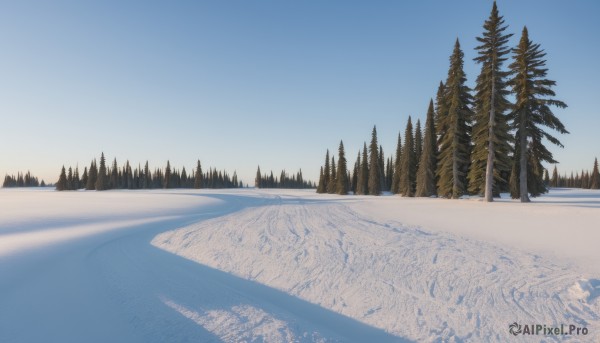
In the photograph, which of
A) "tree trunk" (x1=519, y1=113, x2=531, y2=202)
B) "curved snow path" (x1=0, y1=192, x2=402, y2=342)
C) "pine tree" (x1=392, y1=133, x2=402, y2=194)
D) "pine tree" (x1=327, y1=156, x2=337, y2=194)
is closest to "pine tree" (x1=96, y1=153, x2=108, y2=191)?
"pine tree" (x1=327, y1=156, x2=337, y2=194)

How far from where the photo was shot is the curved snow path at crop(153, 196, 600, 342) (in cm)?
529

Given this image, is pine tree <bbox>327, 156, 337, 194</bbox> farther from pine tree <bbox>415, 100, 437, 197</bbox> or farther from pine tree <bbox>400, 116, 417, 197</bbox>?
pine tree <bbox>415, 100, 437, 197</bbox>

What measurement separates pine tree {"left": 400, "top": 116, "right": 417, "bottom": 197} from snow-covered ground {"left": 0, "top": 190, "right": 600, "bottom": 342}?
33.7m

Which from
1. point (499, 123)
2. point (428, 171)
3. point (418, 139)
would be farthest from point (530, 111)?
point (418, 139)

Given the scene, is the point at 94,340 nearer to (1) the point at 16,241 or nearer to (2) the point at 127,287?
(2) the point at 127,287

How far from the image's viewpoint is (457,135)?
30.5m

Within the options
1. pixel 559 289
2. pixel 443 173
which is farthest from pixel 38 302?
pixel 443 173

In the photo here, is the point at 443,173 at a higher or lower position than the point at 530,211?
higher

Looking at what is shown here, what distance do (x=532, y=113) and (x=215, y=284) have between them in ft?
89.9

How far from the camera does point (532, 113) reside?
23344 mm

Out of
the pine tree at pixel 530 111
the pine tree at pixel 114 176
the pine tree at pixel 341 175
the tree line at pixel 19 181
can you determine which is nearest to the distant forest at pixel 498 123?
the pine tree at pixel 530 111

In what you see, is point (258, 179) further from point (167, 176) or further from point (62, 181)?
point (62, 181)

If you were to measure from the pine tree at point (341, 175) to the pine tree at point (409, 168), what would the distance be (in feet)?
51.9

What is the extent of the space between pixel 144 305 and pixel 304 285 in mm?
3306
